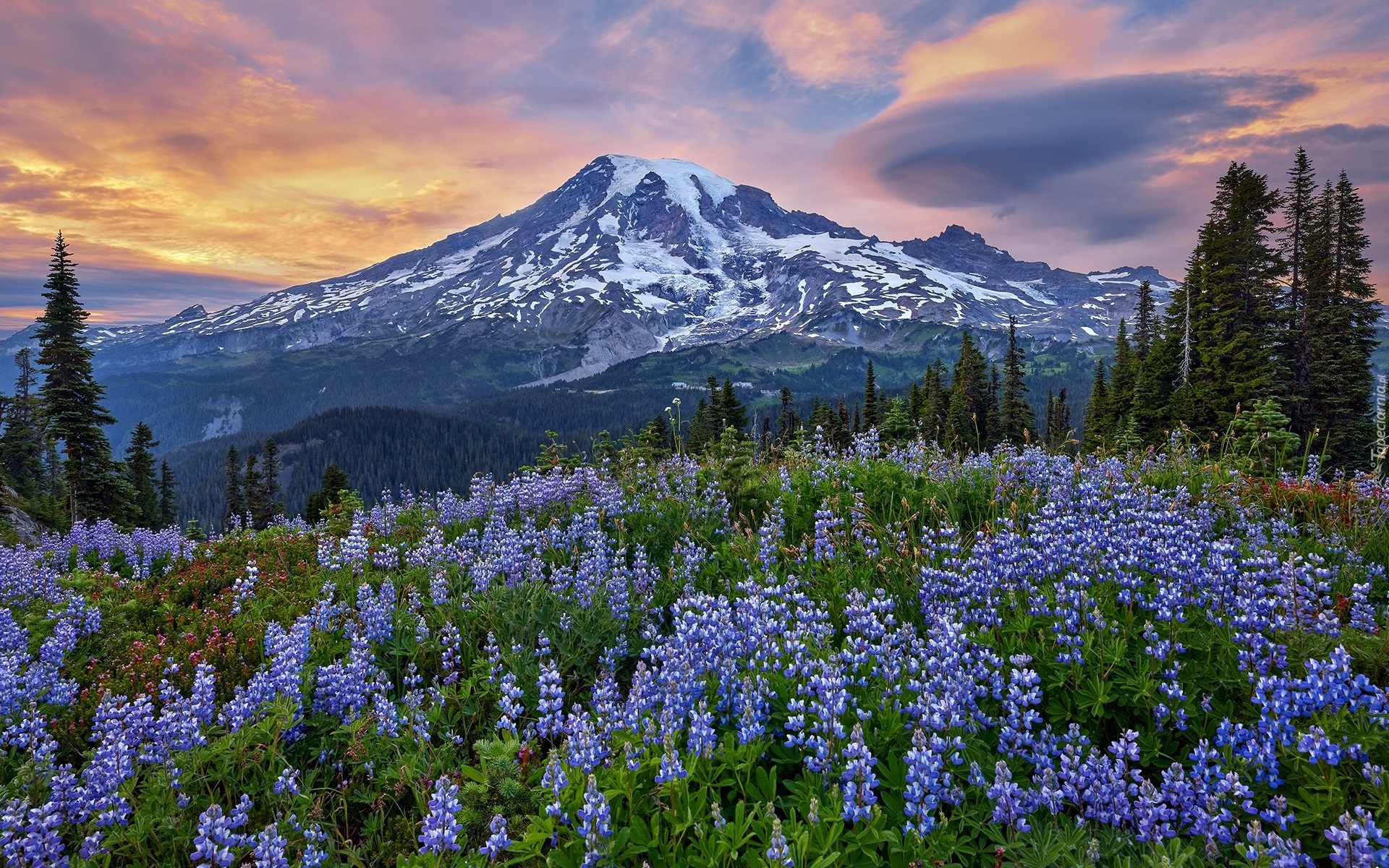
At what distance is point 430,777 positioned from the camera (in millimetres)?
4055

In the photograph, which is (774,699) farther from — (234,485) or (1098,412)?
(234,485)

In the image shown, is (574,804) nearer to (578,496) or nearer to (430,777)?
(430,777)

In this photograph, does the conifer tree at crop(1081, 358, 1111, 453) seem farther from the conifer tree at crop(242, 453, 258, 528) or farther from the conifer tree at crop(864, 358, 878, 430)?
the conifer tree at crop(242, 453, 258, 528)

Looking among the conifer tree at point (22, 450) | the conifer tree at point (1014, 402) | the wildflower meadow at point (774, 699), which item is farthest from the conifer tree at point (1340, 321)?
the conifer tree at point (22, 450)

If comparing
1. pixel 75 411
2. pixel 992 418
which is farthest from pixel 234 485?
pixel 992 418


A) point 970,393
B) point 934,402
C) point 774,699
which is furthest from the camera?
point 934,402

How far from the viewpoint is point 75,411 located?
108ft

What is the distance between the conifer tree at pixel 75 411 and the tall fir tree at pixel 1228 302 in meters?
57.6

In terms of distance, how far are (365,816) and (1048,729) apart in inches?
168

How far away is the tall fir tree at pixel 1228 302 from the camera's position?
36.2 meters

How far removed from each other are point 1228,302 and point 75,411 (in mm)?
63433

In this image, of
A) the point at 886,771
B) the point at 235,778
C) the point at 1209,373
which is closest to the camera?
the point at 886,771

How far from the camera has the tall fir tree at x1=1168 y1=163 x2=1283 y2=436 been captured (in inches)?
1426

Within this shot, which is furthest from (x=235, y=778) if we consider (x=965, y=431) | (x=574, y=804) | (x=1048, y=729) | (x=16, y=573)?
(x=965, y=431)
